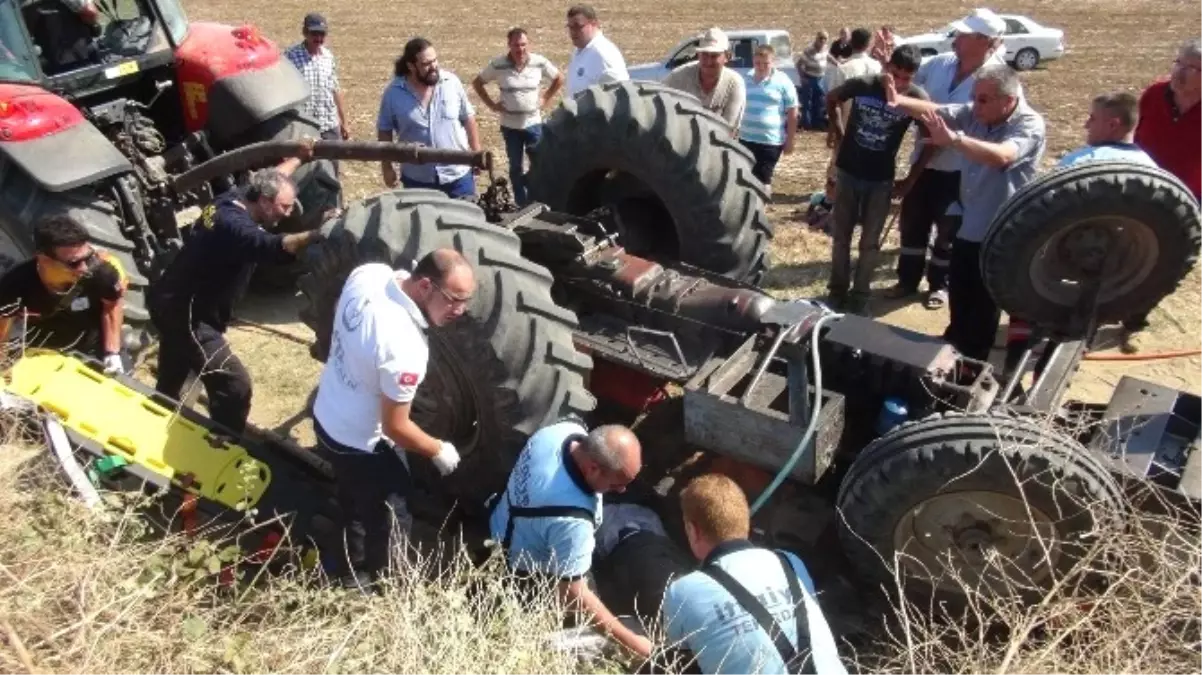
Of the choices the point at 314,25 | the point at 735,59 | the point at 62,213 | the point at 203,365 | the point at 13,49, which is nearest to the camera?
the point at 203,365

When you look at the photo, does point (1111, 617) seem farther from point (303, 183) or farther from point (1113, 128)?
point (303, 183)

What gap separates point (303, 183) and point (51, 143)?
1450 mm

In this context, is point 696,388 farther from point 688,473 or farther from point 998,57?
point 998,57

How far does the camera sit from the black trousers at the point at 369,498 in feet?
11.4

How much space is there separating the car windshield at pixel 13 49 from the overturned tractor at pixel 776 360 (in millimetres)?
2531

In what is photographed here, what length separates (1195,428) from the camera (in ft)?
Result: 11.7

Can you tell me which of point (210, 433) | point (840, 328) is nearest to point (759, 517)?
Result: point (840, 328)

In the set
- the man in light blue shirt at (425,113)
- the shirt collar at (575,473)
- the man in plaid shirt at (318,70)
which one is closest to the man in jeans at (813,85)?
the man in plaid shirt at (318,70)

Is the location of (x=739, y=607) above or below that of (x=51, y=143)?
below

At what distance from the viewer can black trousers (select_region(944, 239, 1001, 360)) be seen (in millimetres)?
5180

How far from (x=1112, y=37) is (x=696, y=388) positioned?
1755cm

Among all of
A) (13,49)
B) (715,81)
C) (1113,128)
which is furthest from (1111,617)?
(13,49)

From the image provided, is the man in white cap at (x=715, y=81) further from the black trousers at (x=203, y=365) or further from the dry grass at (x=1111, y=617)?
the dry grass at (x=1111, y=617)

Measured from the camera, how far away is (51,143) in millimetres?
4957
